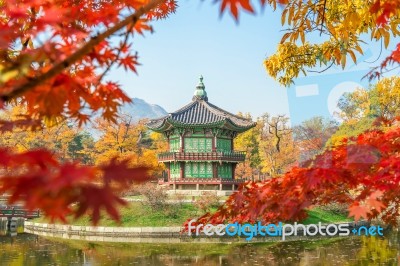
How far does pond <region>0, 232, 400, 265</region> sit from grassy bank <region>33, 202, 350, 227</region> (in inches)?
102

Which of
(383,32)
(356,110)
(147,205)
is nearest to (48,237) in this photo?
(147,205)

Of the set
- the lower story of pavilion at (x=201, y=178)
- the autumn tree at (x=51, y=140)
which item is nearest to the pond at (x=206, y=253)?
the lower story of pavilion at (x=201, y=178)

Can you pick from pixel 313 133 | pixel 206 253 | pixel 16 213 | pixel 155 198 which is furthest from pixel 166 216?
pixel 313 133

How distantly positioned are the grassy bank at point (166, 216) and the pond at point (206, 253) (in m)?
2.59

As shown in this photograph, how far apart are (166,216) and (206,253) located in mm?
5273

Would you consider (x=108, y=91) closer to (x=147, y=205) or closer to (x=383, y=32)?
(x=383, y=32)

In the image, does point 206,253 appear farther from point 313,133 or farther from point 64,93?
point 313,133

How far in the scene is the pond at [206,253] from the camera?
10852 millimetres

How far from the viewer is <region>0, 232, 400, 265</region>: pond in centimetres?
1085

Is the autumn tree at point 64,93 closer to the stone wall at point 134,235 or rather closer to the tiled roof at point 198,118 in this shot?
the stone wall at point 134,235

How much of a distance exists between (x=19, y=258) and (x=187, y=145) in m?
13.6

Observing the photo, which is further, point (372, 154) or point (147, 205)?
point (147, 205)

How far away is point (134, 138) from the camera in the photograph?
27.3m

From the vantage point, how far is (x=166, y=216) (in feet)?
56.6
